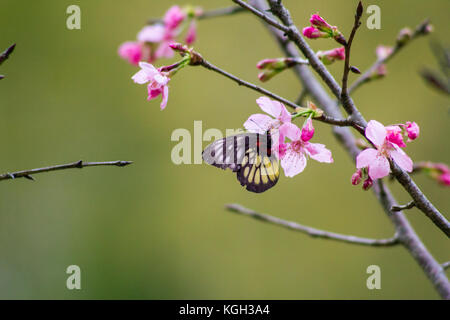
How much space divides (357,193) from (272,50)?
72 cm

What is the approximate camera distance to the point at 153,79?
513 mm

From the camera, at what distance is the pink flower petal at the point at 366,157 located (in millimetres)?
431

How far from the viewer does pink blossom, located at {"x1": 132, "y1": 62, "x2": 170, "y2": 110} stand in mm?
500

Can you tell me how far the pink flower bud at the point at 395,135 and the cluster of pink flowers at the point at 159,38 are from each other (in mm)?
555

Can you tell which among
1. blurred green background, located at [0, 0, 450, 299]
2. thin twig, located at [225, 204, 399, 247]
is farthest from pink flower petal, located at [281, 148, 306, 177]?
blurred green background, located at [0, 0, 450, 299]

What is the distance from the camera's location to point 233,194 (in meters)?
1.90

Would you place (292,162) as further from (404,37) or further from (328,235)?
(404,37)

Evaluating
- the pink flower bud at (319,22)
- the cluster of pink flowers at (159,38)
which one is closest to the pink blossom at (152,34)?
the cluster of pink flowers at (159,38)

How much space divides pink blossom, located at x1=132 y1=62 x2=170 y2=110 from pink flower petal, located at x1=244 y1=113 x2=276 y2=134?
10 cm

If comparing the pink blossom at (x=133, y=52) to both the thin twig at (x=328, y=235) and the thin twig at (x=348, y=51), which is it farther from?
the thin twig at (x=348, y=51)

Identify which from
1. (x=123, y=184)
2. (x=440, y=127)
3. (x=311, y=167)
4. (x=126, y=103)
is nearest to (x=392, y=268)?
(x=311, y=167)

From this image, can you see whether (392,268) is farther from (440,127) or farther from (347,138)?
(347,138)

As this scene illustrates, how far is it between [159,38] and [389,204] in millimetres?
545
